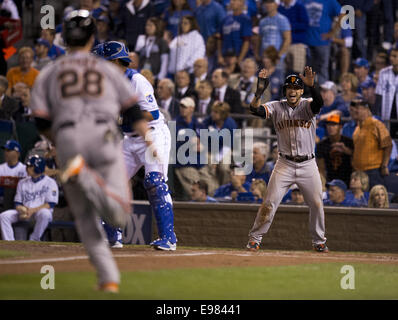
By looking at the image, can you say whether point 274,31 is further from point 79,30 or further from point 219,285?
point 79,30

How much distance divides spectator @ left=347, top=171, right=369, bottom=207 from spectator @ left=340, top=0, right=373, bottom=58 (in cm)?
311

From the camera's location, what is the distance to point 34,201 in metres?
12.6

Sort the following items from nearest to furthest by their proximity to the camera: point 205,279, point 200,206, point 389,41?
1. point 205,279
2. point 200,206
3. point 389,41

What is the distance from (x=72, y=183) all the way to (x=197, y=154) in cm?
711

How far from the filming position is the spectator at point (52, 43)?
51.1ft

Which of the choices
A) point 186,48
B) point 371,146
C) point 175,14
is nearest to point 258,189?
point 371,146

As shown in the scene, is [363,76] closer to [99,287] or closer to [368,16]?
[368,16]

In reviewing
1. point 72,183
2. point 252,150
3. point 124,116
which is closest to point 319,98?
point 124,116

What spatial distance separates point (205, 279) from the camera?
6707 mm

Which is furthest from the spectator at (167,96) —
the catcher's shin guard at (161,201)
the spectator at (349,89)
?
the catcher's shin guard at (161,201)

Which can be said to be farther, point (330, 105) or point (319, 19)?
point (319, 19)

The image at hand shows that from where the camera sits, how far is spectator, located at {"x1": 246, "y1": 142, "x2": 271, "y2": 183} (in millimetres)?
12119

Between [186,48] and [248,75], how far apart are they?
1226 millimetres
